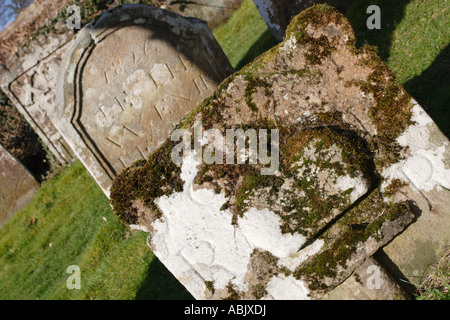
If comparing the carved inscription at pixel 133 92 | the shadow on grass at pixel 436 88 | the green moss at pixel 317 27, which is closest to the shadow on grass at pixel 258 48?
the carved inscription at pixel 133 92

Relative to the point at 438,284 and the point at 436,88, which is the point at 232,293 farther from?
the point at 436,88

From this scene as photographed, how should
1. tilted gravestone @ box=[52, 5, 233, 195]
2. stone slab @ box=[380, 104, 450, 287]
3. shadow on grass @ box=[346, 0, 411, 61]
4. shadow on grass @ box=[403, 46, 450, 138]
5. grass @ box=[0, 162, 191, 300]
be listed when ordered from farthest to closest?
shadow on grass @ box=[346, 0, 411, 61], tilted gravestone @ box=[52, 5, 233, 195], grass @ box=[0, 162, 191, 300], shadow on grass @ box=[403, 46, 450, 138], stone slab @ box=[380, 104, 450, 287]

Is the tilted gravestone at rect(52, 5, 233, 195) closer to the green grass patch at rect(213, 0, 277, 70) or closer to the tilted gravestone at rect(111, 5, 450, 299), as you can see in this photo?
the green grass patch at rect(213, 0, 277, 70)

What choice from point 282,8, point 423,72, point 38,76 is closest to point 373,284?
point 423,72

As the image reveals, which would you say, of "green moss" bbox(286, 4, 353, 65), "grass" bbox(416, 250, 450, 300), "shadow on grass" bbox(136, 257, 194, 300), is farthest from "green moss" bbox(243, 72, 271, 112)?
"shadow on grass" bbox(136, 257, 194, 300)
